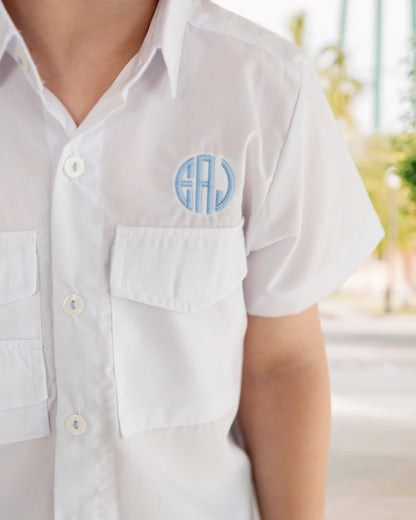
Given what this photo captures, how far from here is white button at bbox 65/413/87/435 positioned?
1.74 feet

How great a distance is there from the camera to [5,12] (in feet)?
1.74

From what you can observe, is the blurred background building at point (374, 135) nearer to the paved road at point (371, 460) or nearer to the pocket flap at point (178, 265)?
the paved road at point (371, 460)

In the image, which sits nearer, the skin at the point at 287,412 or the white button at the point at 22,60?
the white button at the point at 22,60

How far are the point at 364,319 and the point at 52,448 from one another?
10388 mm

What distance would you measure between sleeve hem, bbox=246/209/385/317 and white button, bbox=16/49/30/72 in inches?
10.6

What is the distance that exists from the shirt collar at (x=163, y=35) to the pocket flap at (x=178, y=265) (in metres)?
0.12

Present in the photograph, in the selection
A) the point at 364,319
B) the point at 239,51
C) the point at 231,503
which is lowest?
the point at 364,319

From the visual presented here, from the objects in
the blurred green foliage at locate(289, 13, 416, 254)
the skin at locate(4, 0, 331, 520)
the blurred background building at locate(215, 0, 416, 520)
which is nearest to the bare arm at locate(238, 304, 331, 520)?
the skin at locate(4, 0, 331, 520)

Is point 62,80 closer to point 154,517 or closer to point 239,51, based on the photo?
point 239,51

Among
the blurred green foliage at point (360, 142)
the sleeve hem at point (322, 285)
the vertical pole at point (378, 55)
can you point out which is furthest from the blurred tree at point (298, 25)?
the sleeve hem at point (322, 285)

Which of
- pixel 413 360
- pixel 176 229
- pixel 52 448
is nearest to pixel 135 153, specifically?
pixel 176 229

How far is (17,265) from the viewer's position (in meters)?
0.53

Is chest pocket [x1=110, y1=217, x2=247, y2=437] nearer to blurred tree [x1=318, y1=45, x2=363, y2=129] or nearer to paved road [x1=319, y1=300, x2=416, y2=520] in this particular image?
paved road [x1=319, y1=300, x2=416, y2=520]

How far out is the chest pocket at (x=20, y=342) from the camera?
52 cm
